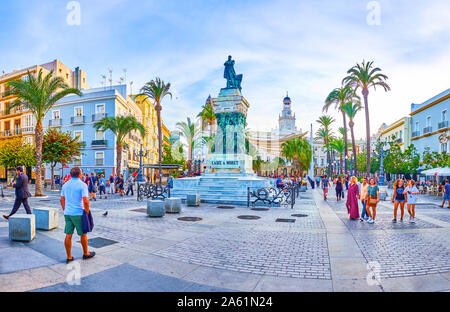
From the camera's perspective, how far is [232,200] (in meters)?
15.1

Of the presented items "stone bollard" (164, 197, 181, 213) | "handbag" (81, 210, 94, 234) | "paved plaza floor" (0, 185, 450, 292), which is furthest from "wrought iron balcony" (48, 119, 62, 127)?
"handbag" (81, 210, 94, 234)

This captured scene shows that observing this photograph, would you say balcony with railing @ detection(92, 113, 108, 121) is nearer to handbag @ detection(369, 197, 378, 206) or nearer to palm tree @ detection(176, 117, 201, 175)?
palm tree @ detection(176, 117, 201, 175)

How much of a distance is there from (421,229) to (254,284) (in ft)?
23.1

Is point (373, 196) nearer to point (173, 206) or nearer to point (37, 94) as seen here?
point (173, 206)

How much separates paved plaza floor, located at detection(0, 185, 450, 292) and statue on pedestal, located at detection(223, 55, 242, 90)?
49.1 feet

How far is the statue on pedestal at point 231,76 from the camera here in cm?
2200

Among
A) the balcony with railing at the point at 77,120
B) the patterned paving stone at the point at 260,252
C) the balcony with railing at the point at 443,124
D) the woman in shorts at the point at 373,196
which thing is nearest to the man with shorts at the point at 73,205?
the patterned paving stone at the point at 260,252

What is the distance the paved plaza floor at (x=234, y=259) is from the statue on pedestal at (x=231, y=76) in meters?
15.0

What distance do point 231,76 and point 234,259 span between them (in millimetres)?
18239

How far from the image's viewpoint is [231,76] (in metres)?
22.0

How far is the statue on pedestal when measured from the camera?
22.0m

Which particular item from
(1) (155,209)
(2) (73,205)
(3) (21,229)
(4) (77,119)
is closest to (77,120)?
(4) (77,119)

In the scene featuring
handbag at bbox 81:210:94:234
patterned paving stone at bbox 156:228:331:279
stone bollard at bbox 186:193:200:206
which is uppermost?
handbag at bbox 81:210:94:234
